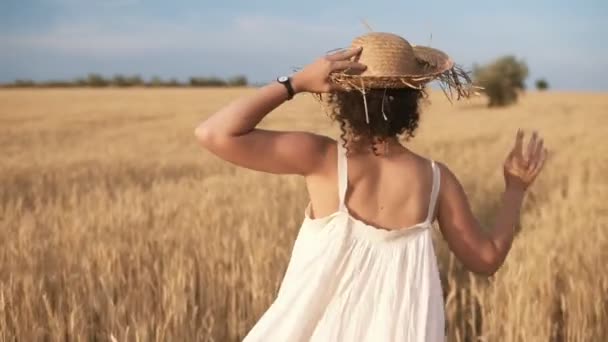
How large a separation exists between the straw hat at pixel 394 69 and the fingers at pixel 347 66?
1cm

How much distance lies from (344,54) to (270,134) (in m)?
0.24

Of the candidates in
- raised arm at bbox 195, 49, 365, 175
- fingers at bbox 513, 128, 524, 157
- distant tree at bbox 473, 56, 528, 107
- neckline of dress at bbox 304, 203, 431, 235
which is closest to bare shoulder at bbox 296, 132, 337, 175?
raised arm at bbox 195, 49, 365, 175

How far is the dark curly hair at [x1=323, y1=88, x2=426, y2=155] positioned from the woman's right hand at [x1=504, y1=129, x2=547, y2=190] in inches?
14.4

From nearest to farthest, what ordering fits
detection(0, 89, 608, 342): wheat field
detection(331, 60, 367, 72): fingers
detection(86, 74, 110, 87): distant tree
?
detection(331, 60, 367, 72): fingers, detection(0, 89, 608, 342): wheat field, detection(86, 74, 110, 87): distant tree

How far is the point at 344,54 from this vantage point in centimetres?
186

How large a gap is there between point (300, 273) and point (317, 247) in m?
0.08

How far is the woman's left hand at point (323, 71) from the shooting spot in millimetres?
1823

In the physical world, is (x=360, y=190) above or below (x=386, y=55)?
below

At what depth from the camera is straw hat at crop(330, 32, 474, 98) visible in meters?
1.83

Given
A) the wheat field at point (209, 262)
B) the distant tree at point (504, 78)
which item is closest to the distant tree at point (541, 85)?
the distant tree at point (504, 78)

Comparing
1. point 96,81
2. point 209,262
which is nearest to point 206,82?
point 96,81

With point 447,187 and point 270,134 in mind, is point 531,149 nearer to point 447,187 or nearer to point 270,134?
point 447,187

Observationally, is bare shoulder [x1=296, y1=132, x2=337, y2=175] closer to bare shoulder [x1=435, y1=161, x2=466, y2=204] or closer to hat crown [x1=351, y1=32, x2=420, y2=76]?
hat crown [x1=351, y1=32, x2=420, y2=76]

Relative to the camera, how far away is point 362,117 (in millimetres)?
1886
